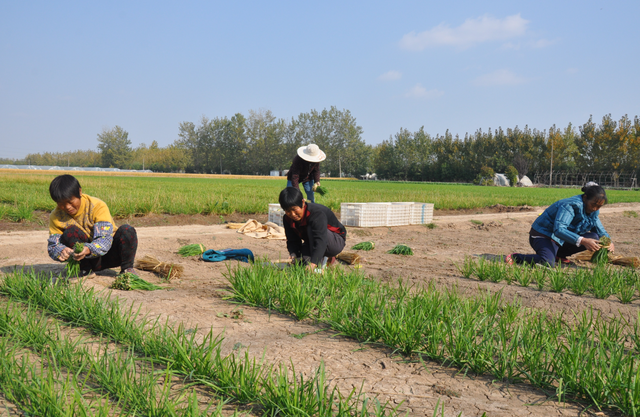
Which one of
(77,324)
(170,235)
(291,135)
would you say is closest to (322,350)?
(77,324)

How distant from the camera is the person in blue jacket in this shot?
5.50 metres

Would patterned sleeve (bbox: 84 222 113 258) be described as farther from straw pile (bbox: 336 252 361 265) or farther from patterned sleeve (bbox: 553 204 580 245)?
patterned sleeve (bbox: 553 204 580 245)

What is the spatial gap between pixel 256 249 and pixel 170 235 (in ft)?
6.64

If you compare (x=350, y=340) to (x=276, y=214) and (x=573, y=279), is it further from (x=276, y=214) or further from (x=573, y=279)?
(x=276, y=214)

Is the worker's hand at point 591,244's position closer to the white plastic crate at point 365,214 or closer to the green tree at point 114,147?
the white plastic crate at point 365,214

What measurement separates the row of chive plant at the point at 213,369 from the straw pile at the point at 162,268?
123 cm

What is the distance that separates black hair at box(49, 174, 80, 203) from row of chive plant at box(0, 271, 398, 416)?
84 centimetres

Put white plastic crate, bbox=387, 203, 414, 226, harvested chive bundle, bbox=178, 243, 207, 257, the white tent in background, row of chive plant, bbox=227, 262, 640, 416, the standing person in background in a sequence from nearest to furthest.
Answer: row of chive plant, bbox=227, 262, 640, 416, harvested chive bundle, bbox=178, 243, 207, 257, the standing person in background, white plastic crate, bbox=387, 203, 414, 226, the white tent in background

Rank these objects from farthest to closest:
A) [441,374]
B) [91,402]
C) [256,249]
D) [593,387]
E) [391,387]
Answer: [256,249]
[441,374]
[391,387]
[593,387]
[91,402]

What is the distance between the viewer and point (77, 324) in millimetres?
3051

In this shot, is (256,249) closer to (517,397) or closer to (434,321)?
(434,321)

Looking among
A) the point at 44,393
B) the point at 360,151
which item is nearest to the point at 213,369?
the point at 44,393

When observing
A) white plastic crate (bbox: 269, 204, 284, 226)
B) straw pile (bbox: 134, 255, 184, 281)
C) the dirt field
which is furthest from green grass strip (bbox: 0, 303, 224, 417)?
white plastic crate (bbox: 269, 204, 284, 226)

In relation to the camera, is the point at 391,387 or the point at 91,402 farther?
the point at 391,387
